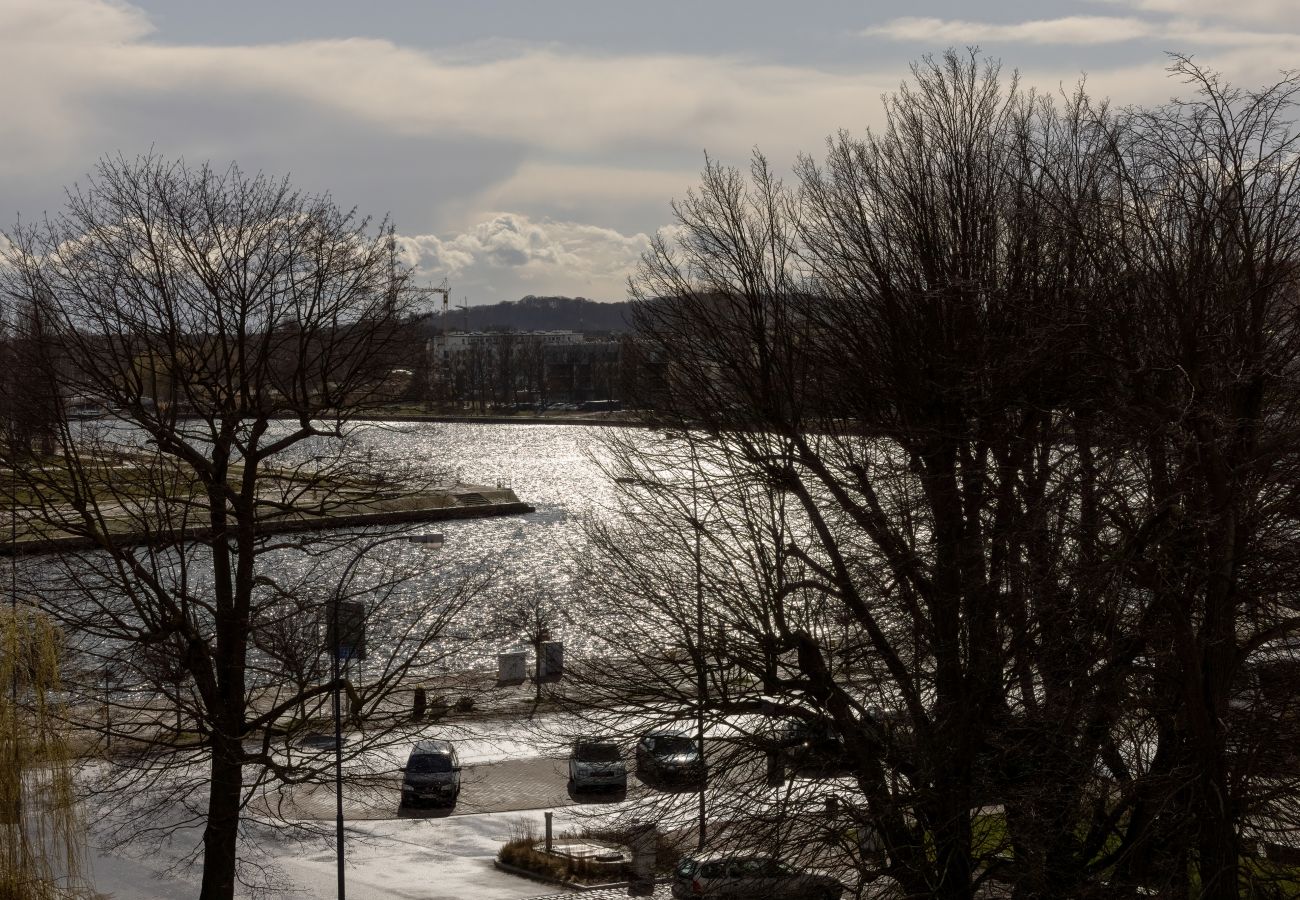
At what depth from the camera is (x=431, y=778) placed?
72.6 feet

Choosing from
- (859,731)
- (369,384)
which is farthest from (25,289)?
(859,731)

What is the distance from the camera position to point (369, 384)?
1555 cm

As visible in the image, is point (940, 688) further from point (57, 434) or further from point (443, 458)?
point (443, 458)

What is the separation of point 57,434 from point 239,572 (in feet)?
8.43

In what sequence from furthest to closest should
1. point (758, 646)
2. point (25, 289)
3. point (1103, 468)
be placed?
1. point (25, 289)
2. point (758, 646)
3. point (1103, 468)

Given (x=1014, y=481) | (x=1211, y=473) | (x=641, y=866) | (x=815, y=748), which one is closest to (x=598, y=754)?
(x=641, y=866)

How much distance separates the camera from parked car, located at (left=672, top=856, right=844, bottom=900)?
36.9 ft

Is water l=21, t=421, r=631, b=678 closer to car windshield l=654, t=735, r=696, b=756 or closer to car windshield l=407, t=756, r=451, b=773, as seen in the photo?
car windshield l=407, t=756, r=451, b=773

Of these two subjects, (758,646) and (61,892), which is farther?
(758,646)

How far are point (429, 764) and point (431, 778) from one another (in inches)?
15.9

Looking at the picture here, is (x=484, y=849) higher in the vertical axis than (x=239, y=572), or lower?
lower

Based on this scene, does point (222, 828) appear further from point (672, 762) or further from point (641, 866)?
point (641, 866)

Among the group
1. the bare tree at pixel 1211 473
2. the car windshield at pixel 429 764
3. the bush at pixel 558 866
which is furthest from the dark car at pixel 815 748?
the car windshield at pixel 429 764

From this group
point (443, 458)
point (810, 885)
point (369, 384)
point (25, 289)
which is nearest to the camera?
point (810, 885)
